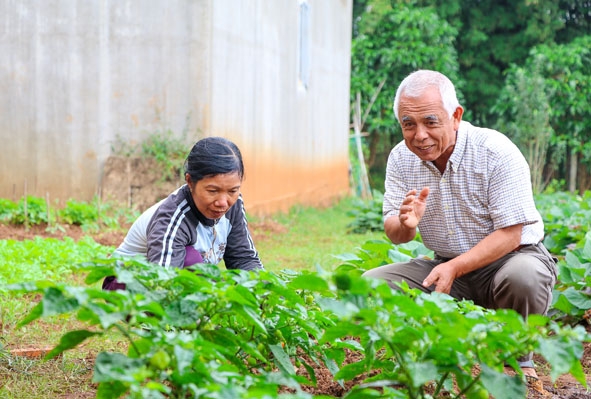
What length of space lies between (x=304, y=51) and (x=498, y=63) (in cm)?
950

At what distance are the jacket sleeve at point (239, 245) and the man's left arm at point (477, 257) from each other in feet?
2.68

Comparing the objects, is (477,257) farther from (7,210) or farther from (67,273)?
(7,210)

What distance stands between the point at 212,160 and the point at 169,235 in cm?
35

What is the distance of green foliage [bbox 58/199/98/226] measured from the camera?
7762 millimetres

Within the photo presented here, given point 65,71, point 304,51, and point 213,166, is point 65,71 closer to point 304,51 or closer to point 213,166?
point 304,51

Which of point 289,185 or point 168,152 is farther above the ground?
point 168,152

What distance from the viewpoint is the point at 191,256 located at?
3.42m

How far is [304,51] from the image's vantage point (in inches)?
478

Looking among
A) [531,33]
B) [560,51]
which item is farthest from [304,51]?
[531,33]

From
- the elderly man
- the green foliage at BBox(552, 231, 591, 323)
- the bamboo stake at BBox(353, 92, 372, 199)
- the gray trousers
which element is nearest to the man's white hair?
the elderly man

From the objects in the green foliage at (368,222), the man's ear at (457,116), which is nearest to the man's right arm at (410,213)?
the man's ear at (457,116)

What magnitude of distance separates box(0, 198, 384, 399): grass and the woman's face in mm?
562

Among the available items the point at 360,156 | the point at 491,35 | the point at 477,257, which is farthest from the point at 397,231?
the point at 491,35

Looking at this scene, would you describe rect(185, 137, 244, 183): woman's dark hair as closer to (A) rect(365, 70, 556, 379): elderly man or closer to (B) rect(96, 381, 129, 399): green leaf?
(A) rect(365, 70, 556, 379): elderly man
